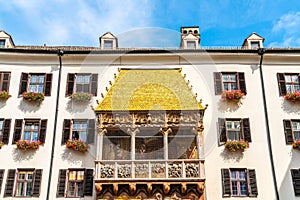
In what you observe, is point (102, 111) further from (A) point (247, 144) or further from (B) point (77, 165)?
(A) point (247, 144)

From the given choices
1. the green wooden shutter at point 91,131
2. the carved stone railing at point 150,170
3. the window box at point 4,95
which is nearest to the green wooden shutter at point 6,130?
the window box at point 4,95

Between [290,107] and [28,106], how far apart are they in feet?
53.0

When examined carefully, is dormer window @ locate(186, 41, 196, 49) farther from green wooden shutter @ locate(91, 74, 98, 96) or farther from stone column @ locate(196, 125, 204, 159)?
stone column @ locate(196, 125, 204, 159)

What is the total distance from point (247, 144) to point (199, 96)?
4253 mm

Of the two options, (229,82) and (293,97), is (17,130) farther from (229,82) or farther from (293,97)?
(293,97)

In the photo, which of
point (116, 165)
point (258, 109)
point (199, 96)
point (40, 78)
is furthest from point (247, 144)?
point (40, 78)

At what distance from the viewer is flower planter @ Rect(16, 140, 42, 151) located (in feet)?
73.5

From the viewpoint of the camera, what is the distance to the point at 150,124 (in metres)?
22.1

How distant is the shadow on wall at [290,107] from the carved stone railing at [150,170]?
272 inches

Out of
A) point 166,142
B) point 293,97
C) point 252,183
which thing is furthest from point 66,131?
point 293,97

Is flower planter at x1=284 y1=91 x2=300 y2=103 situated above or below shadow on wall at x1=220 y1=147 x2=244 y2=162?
above

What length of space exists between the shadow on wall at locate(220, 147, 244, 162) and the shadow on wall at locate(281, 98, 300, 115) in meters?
4.14

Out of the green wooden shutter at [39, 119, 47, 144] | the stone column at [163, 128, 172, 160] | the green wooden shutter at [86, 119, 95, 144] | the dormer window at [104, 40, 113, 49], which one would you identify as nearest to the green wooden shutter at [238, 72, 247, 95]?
the stone column at [163, 128, 172, 160]

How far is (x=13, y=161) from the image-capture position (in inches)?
881
